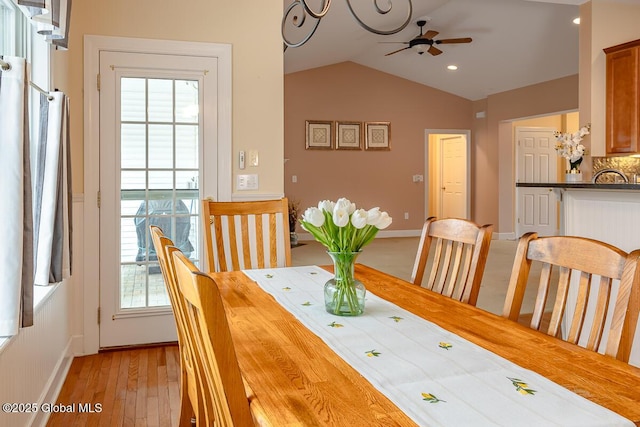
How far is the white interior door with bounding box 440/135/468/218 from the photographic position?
415 inches

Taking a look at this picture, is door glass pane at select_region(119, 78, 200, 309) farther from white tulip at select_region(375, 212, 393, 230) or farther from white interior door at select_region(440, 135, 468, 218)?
white interior door at select_region(440, 135, 468, 218)

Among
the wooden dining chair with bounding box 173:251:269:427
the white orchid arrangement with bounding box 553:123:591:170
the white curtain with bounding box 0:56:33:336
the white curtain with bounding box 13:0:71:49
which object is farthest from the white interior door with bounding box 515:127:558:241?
the wooden dining chair with bounding box 173:251:269:427

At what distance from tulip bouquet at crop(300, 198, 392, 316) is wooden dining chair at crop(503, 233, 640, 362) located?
46 cm

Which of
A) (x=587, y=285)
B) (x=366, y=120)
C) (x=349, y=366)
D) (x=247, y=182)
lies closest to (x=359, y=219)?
(x=349, y=366)

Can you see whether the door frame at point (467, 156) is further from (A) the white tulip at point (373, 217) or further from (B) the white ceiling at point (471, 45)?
(A) the white tulip at point (373, 217)

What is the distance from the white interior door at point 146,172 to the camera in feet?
11.4

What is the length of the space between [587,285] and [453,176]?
9.74 m

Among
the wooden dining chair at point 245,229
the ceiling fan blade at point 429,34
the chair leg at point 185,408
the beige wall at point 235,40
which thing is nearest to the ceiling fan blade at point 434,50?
the ceiling fan blade at point 429,34

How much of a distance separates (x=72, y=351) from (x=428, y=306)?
2.63 metres

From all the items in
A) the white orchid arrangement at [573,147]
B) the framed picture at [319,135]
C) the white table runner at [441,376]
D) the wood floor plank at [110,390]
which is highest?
the framed picture at [319,135]

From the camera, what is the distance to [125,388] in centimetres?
291

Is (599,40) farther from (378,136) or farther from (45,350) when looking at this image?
(45,350)

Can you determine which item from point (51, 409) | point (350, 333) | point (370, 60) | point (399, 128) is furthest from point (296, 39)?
point (350, 333)

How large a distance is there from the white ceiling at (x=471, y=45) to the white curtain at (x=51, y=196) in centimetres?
369
